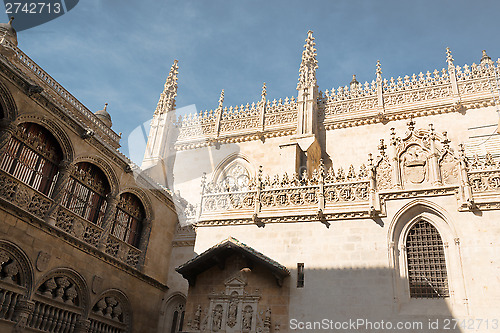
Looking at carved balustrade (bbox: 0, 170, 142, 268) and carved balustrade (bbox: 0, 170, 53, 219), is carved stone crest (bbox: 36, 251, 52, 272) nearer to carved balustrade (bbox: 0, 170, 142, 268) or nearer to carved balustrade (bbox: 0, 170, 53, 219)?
carved balustrade (bbox: 0, 170, 142, 268)

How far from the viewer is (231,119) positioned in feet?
86.5

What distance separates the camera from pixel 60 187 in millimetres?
16578

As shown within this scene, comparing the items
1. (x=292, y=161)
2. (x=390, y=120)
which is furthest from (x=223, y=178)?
(x=390, y=120)

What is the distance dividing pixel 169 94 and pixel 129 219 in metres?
10.7

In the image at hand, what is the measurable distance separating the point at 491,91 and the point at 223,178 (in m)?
14.7

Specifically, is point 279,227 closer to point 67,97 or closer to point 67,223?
point 67,223

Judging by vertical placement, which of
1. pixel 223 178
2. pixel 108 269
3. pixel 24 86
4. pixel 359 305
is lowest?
pixel 359 305

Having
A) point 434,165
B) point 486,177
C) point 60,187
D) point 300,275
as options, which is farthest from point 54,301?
point 486,177

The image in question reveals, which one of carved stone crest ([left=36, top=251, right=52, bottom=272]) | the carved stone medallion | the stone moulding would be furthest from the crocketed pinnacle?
carved stone crest ([left=36, top=251, right=52, bottom=272])

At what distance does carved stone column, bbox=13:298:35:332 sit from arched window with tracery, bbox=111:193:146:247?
5325 mm

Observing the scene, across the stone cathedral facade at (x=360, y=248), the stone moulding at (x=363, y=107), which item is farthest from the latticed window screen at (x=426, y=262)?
the stone moulding at (x=363, y=107)

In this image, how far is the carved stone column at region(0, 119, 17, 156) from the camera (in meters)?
14.5

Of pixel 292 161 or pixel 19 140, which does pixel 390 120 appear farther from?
pixel 19 140

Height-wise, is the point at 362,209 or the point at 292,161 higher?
the point at 292,161
